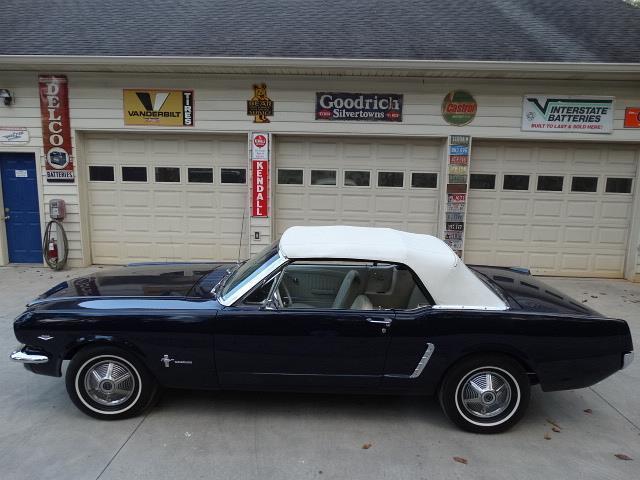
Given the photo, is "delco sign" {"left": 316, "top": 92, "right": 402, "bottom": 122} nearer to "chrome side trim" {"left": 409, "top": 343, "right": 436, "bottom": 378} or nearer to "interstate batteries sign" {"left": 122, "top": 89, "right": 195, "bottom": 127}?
"interstate batteries sign" {"left": 122, "top": 89, "right": 195, "bottom": 127}

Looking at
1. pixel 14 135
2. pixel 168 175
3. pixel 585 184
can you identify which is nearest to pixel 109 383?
pixel 168 175

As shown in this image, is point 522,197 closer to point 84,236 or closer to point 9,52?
point 84,236

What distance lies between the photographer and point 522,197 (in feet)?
27.4

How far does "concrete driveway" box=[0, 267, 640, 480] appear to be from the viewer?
9.63ft

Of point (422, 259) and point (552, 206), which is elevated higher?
point (552, 206)

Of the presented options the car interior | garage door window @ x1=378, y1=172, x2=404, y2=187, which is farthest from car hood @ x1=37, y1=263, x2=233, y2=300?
garage door window @ x1=378, y1=172, x2=404, y2=187

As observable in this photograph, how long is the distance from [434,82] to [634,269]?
491 cm

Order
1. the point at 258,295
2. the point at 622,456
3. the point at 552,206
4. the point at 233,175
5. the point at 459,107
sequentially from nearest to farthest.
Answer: the point at 622,456
the point at 258,295
the point at 459,107
the point at 552,206
the point at 233,175

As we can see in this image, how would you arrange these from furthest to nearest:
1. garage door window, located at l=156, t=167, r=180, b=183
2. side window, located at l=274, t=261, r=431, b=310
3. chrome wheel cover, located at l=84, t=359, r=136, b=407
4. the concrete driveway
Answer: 1. garage door window, located at l=156, t=167, r=180, b=183
2. side window, located at l=274, t=261, r=431, b=310
3. chrome wheel cover, located at l=84, t=359, r=136, b=407
4. the concrete driveway

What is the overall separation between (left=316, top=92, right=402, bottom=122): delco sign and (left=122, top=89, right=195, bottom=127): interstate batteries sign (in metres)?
2.30

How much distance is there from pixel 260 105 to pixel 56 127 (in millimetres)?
3606

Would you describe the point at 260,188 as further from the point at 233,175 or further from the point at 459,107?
the point at 459,107

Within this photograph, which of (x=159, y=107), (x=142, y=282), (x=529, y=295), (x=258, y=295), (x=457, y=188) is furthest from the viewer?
(x=457, y=188)

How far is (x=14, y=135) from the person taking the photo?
8.08 meters
